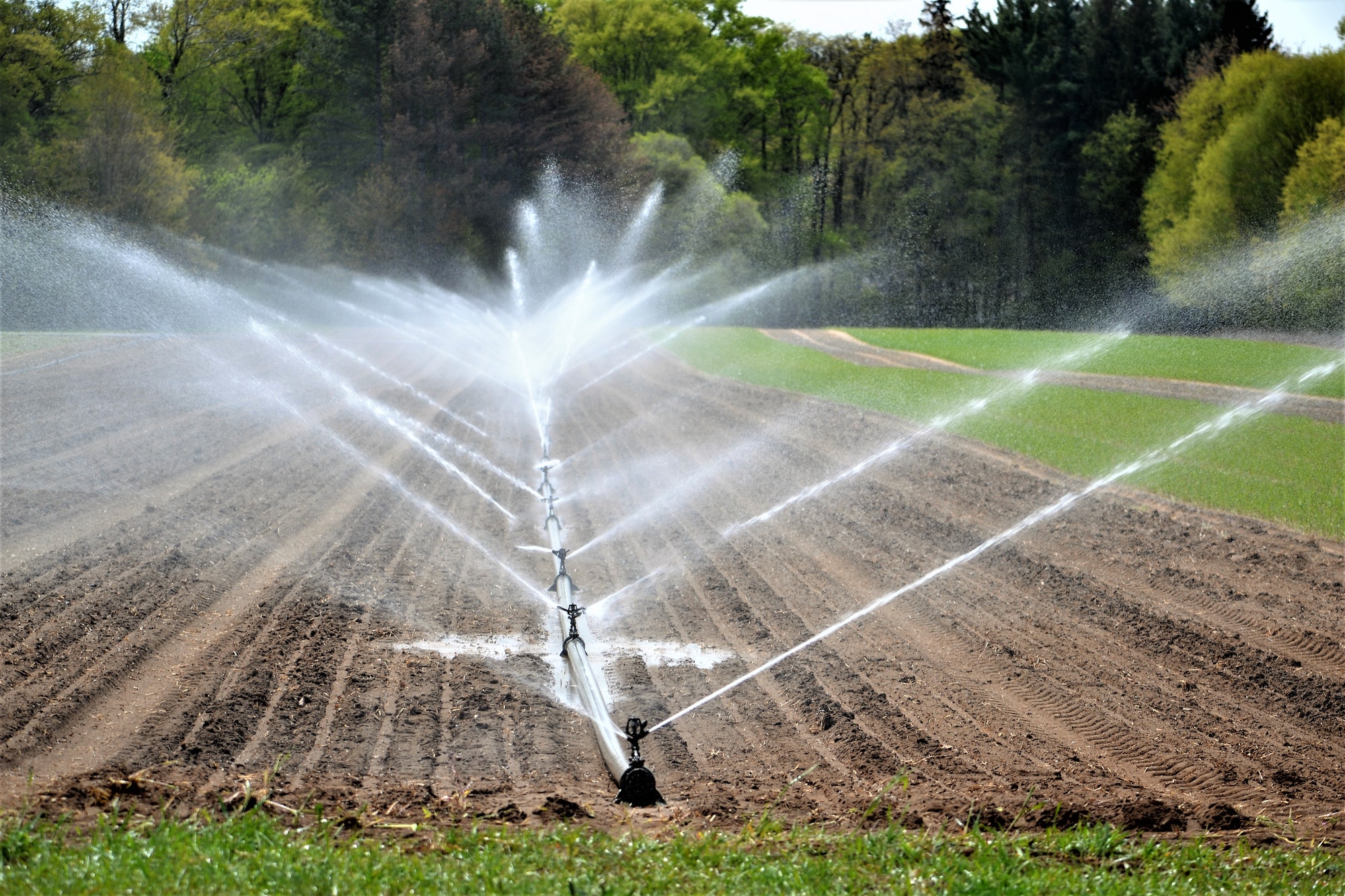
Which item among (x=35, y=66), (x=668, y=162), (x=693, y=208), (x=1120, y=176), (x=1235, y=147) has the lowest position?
(x=693, y=208)

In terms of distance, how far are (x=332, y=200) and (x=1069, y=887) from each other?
58224 millimetres

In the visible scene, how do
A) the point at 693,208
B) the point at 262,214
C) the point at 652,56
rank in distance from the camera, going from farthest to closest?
the point at 652,56 < the point at 693,208 < the point at 262,214

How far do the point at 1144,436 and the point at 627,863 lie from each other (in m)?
15.5

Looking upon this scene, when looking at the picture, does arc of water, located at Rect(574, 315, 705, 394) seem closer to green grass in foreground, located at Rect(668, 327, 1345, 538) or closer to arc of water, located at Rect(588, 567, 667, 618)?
green grass in foreground, located at Rect(668, 327, 1345, 538)

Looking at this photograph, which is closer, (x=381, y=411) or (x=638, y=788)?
(x=638, y=788)

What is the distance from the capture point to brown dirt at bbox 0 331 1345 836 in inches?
282

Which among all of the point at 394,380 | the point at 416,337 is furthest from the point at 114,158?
the point at 394,380

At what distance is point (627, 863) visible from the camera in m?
5.28

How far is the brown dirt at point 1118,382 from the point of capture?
69.4 ft

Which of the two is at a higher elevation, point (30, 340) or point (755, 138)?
point (755, 138)

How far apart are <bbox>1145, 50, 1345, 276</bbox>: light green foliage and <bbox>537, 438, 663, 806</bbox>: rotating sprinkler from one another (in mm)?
38251

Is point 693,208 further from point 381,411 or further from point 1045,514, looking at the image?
point 1045,514

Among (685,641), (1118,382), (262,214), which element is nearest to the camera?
(685,641)

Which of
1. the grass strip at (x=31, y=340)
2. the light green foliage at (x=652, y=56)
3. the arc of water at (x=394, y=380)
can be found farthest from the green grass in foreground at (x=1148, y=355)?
the light green foliage at (x=652, y=56)
